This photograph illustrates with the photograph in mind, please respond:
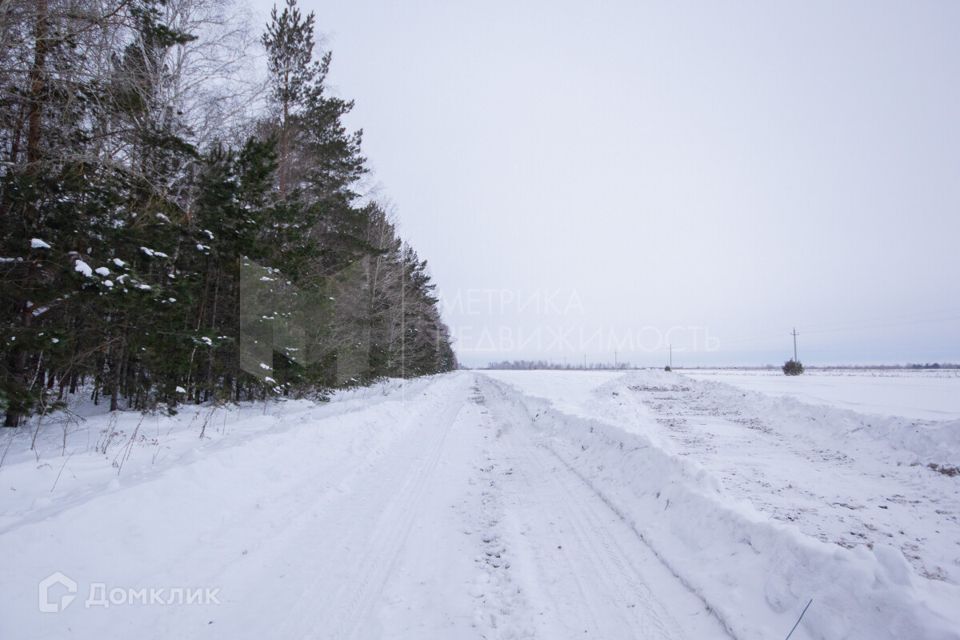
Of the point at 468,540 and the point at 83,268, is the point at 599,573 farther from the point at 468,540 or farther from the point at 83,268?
the point at 83,268

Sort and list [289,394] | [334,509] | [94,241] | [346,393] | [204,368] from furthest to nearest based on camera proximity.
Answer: [346,393] → [289,394] → [204,368] → [94,241] → [334,509]

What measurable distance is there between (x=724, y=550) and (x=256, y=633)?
12.7 feet

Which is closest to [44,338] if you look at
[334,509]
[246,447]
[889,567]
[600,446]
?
[246,447]

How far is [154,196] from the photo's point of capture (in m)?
7.68

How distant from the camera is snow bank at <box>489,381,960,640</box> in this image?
8.08 ft

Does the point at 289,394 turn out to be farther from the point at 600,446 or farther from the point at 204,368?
the point at 600,446

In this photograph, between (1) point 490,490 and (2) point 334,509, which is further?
(1) point 490,490

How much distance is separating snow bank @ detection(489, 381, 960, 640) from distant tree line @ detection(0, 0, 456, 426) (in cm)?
903

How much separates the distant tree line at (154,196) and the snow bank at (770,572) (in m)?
9.03

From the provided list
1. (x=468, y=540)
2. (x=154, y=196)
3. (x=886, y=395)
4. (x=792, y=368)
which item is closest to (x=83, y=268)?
(x=154, y=196)

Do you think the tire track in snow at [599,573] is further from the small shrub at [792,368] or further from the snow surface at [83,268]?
the small shrub at [792,368]

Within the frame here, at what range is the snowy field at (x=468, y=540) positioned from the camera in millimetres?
2693

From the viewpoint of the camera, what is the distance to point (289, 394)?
13.5 meters

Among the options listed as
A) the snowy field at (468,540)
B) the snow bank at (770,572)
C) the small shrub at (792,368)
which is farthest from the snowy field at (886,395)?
the small shrub at (792,368)
